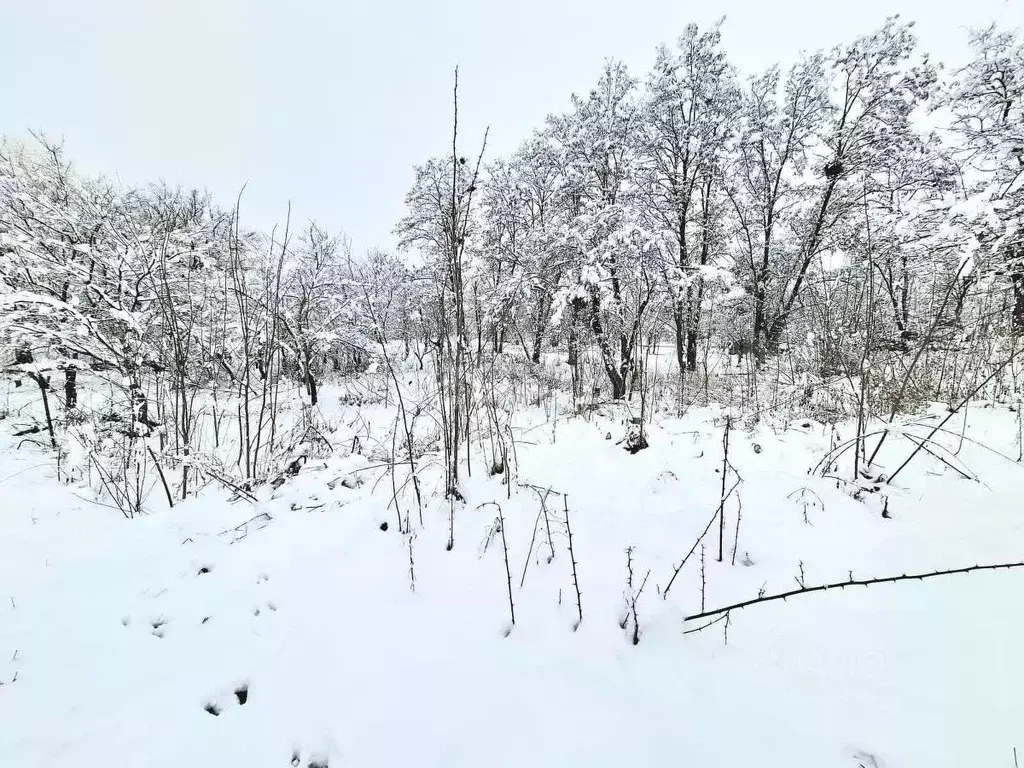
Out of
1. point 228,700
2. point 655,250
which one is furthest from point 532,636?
point 655,250

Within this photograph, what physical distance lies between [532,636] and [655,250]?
714cm

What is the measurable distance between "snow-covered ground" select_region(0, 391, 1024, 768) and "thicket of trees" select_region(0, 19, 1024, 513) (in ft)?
3.01

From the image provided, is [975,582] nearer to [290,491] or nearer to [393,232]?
[290,491]

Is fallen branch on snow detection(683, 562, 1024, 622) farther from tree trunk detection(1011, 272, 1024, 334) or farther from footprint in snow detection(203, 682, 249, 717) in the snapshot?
tree trunk detection(1011, 272, 1024, 334)

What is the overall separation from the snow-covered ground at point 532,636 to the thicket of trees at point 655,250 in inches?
36.1

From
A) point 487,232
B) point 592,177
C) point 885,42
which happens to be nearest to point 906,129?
point 885,42

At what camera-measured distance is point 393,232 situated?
592 inches

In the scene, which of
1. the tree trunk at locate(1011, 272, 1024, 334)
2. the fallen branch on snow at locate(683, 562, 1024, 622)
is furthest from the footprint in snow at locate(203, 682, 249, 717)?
the tree trunk at locate(1011, 272, 1024, 334)

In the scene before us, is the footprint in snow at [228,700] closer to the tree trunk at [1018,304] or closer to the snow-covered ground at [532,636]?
the snow-covered ground at [532,636]

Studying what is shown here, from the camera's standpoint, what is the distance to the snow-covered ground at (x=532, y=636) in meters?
1.05

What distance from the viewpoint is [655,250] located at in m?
7.17

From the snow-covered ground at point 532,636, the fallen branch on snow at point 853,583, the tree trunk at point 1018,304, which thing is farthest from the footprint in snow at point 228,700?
the tree trunk at point 1018,304

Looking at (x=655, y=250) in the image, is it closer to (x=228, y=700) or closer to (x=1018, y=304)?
(x=1018, y=304)

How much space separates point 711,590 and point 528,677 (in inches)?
31.3
